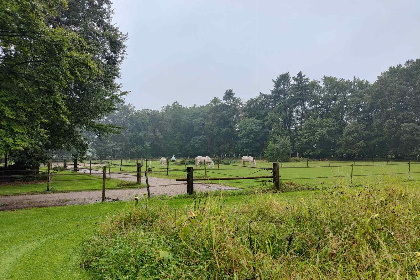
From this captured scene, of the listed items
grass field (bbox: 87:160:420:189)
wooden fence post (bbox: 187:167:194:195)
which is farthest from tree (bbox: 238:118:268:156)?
wooden fence post (bbox: 187:167:194:195)

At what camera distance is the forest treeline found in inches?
1972

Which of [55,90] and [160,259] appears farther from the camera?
[55,90]

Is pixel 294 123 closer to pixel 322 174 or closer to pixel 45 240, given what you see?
pixel 322 174

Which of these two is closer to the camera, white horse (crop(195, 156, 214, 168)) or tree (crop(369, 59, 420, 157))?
white horse (crop(195, 156, 214, 168))

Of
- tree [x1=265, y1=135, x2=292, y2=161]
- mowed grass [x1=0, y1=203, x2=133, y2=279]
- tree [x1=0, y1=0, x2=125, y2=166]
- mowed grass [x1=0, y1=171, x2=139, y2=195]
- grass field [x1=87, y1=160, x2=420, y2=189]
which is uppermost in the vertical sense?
tree [x1=0, y1=0, x2=125, y2=166]

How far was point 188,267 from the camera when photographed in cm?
377

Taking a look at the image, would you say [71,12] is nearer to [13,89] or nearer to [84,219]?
[13,89]

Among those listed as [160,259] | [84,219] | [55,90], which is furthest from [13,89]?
[160,259]

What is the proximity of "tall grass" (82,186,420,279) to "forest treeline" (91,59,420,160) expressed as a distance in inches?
1644

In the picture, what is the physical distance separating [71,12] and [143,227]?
60.6 ft

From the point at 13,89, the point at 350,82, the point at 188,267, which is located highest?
the point at 350,82

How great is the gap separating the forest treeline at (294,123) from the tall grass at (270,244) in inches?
1644

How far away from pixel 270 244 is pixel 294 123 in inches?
2727

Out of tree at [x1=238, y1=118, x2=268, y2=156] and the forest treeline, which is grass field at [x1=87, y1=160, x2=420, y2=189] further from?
tree at [x1=238, y1=118, x2=268, y2=156]
